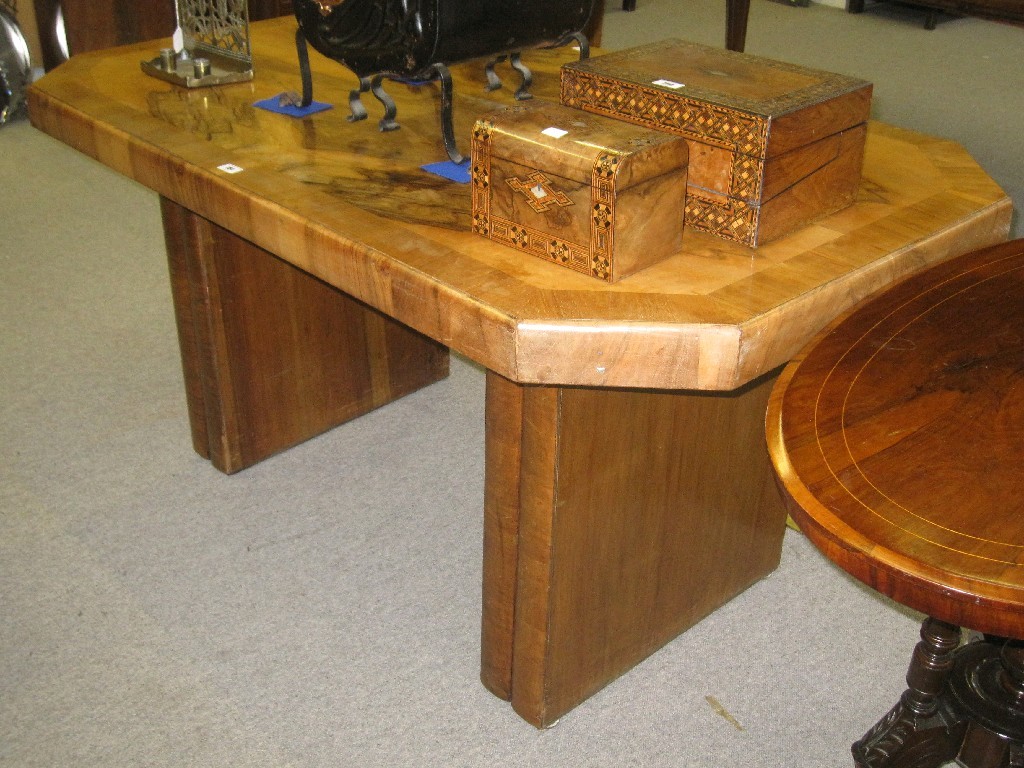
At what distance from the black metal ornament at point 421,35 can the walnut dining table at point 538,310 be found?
8 cm

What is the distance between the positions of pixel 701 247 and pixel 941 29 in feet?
15.6

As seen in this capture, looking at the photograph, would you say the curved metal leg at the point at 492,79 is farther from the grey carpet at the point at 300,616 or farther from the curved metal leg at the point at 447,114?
the grey carpet at the point at 300,616

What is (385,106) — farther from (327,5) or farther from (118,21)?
(118,21)

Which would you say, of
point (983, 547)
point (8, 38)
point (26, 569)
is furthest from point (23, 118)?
point (983, 547)

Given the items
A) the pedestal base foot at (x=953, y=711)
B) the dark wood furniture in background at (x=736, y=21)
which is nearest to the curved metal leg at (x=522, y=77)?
the pedestal base foot at (x=953, y=711)

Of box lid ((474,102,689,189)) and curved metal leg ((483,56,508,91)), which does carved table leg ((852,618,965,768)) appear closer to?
box lid ((474,102,689,189))

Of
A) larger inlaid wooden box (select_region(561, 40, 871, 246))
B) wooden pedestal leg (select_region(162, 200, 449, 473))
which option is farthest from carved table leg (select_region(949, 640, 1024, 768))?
wooden pedestal leg (select_region(162, 200, 449, 473))

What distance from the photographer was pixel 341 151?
1589mm

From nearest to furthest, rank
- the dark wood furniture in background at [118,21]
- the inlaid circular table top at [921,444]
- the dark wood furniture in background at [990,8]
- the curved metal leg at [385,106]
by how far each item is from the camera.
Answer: the inlaid circular table top at [921,444]
the curved metal leg at [385,106]
the dark wood furniture in background at [118,21]
the dark wood furniture in background at [990,8]

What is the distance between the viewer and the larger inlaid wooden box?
1247 millimetres

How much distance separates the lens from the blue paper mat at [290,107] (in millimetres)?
1733

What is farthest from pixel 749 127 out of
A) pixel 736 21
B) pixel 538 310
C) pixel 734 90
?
pixel 736 21

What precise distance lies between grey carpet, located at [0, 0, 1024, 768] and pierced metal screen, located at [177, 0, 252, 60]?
0.74m

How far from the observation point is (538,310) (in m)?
1.13
